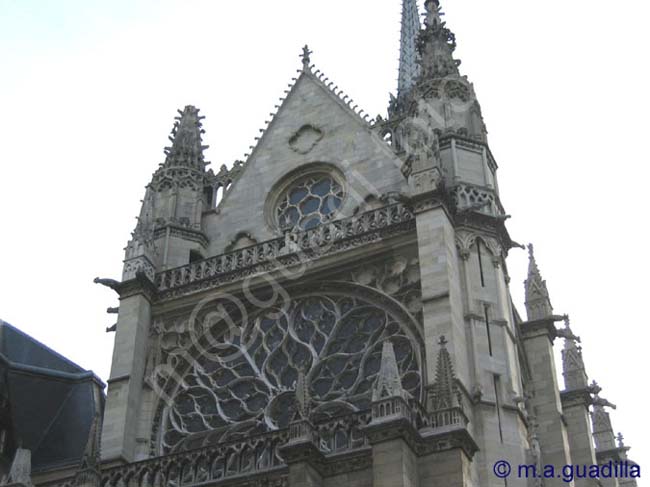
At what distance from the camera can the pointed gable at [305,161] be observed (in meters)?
21.8

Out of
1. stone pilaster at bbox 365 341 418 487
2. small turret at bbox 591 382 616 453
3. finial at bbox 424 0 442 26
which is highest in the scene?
finial at bbox 424 0 442 26

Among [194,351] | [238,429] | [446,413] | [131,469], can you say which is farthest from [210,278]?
[446,413]

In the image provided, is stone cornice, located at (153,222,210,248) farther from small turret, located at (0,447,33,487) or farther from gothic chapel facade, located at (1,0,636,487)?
small turret, located at (0,447,33,487)

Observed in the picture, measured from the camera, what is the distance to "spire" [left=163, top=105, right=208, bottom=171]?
24.4 meters

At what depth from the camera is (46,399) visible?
23703mm

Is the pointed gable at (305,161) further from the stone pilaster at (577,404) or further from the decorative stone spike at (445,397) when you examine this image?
the decorative stone spike at (445,397)

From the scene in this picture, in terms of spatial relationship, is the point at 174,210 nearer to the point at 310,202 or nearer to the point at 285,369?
the point at 310,202

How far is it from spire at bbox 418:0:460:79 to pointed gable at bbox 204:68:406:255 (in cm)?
192

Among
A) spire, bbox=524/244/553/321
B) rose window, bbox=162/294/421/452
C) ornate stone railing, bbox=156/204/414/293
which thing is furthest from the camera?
spire, bbox=524/244/553/321

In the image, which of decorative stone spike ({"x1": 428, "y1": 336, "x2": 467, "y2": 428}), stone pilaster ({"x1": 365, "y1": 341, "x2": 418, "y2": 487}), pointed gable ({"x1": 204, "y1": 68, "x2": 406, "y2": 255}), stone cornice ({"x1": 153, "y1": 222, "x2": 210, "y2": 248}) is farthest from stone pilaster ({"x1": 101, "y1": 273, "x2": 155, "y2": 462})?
decorative stone spike ({"x1": 428, "y1": 336, "x2": 467, "y2": 428})

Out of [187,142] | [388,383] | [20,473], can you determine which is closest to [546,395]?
[388,383]

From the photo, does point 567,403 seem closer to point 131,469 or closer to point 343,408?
point 343,408

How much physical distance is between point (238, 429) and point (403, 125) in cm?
761

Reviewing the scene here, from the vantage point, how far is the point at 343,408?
58.4 feet
